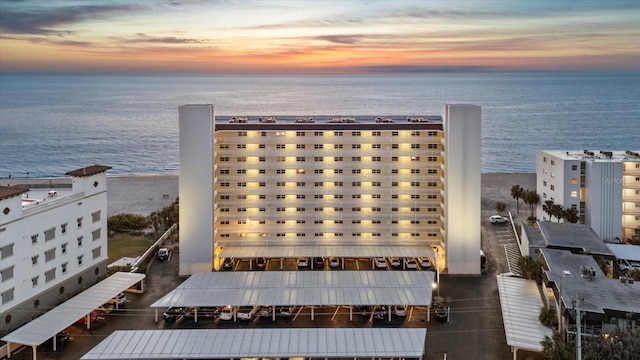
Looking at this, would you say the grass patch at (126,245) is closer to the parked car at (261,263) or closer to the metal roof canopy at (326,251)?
the metal roof canopy at (326,251)

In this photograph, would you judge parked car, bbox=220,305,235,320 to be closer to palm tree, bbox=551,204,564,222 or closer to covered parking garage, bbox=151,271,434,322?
covered parking garage, bbox=151,271,434,322

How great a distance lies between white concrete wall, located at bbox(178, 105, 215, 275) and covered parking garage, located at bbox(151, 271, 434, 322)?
19.6 ft

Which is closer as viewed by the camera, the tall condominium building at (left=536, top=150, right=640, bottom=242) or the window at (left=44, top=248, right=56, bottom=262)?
the window at (left=44, top=248, right=56, bottom=262)

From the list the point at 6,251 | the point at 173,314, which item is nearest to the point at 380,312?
the point at 173,314

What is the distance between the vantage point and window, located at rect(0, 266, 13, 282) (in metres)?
33.8

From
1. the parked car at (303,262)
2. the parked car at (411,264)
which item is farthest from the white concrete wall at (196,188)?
the parked car at (411,264)

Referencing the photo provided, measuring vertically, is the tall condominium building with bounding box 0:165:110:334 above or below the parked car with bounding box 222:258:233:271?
above

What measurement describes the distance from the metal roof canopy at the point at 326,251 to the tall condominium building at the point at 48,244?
36.3 feet

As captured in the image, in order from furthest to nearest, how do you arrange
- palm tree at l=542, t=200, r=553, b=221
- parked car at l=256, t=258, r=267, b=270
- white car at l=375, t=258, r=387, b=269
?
palm tree at l=542, t=200, r=553, b=221, parked car at l=256, t=258, r=267, b=270, white car at l=375, t=258, r=387, b=269

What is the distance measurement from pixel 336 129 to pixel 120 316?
24973 mm

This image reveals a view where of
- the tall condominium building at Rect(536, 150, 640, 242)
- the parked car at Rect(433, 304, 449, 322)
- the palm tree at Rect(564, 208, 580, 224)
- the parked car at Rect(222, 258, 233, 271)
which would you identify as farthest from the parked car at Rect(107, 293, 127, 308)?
the tall condominium building at Rect(536, 150, 640, 242)

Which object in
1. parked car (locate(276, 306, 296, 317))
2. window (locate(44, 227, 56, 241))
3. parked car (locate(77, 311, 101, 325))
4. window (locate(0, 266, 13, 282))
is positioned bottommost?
parked car (locate(77, 311, 101, 325))

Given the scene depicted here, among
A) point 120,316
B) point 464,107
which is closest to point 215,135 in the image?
point 120,316

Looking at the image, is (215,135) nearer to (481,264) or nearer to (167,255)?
(167,255)
